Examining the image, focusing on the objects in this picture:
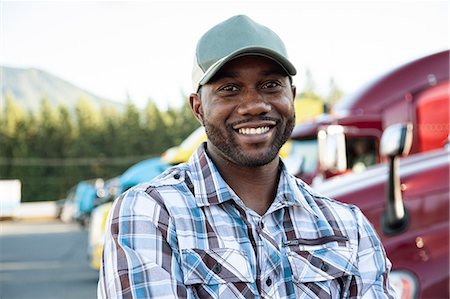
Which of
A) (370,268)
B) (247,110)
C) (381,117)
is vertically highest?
(381,117)

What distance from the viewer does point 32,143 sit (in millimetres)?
38531

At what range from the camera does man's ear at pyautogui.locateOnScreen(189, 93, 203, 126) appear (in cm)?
187

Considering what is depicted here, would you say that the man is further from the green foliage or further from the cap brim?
the green foliage

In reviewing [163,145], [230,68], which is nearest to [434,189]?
[230,68]

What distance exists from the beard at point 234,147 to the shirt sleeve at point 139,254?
0.24 meters

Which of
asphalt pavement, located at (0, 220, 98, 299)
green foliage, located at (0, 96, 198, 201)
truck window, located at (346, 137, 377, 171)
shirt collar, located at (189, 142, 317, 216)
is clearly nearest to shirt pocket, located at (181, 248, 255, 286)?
shirt collar, located at (189, 142, 317, 216)

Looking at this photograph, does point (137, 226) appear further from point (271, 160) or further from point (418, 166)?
point (418, 166)

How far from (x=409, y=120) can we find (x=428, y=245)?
2.58 meters

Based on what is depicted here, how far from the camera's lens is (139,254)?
1.60m

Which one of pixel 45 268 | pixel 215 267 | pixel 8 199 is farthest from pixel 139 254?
pixel 8 199

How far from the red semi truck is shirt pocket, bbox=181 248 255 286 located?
6.63 feet

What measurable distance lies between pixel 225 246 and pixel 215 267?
53 mm

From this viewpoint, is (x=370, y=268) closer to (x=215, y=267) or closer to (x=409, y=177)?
A: (x=215, y=267)

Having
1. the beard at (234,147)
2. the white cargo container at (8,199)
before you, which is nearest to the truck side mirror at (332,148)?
the beard at (234,147)
